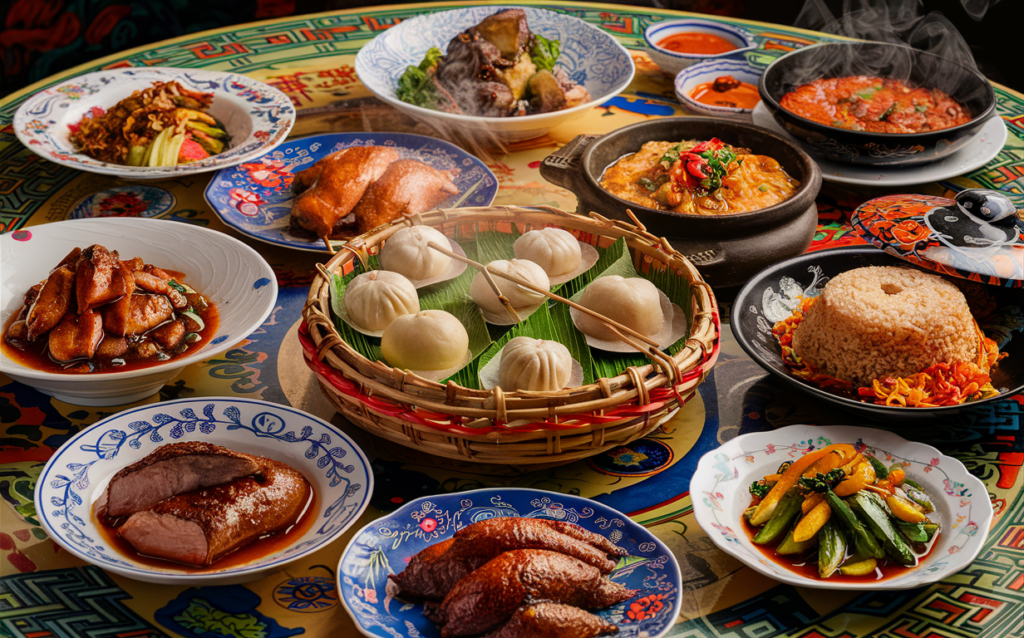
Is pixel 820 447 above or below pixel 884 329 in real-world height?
below

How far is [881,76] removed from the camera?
11.8 feet

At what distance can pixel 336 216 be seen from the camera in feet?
8.99

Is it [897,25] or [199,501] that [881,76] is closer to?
[897,25]

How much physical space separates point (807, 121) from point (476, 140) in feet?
4.40

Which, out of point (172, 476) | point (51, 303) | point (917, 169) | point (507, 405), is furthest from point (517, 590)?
point (917, 169)

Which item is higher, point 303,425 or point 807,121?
point 807,121

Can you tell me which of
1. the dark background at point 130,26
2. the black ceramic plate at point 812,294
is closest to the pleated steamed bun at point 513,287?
the black ceramic plate at point 812,294

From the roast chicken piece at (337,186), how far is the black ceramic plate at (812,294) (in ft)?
4.48

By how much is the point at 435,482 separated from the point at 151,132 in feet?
6.48

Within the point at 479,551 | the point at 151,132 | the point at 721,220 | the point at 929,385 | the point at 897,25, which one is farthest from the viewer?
the point at 897,25

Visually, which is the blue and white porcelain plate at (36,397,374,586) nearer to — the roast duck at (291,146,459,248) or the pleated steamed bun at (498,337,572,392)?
the pleated steamed bun at (498,337,572,392)

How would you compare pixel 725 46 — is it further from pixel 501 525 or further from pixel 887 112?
pixel 501 525

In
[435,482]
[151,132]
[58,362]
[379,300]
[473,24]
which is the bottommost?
[435,482]

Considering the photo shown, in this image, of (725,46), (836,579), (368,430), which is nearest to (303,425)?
(368,430)
